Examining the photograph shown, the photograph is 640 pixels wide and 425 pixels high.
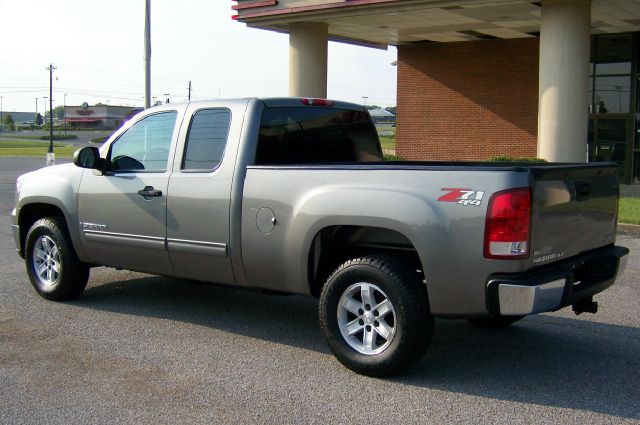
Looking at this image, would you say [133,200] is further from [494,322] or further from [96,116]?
[96,116]

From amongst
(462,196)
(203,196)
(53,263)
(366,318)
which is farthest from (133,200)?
(462,196)

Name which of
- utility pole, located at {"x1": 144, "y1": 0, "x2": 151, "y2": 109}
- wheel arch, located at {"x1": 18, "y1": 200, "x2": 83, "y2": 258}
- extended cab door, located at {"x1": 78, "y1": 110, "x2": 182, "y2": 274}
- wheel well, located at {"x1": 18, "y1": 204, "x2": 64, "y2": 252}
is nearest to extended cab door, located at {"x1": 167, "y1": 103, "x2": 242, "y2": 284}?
extended cab door, located at {"x1": 78, "y1": 110, "x2": 182, "y2": 274}

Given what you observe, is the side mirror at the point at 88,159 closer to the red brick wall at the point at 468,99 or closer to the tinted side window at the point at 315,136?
the tinted side window at the point at 315,136

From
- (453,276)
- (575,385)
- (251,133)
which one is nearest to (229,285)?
(251,133)

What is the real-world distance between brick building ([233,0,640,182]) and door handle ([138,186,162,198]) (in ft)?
47.5

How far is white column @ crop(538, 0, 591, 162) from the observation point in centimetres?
1873

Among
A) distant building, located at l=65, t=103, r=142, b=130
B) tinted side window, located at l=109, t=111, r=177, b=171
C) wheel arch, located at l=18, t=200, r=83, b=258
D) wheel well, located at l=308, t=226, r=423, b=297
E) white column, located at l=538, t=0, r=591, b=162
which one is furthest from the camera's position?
distant building, located at l=65, t=103, r=142, b=130

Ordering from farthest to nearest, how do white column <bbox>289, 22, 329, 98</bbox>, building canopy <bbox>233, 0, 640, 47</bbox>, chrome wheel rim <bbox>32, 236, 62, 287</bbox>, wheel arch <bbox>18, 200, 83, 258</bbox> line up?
white column <bbox>289, 22, 329, 98</bbox>
building canopy <bbox>233, 0, 640, 47</bbox>
chrome wheel rim <bbox>32, 236, 62, 287</bbox>
wheel arch <bbox>18, 200, 83, 258</bbox>

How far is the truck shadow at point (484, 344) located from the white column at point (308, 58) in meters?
16.2

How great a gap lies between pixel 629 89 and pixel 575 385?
70.9 ft

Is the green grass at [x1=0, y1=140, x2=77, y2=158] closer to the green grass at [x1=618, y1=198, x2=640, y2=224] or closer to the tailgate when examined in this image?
the green grass at [x1=618, y1=198, x2=640, y2=224]

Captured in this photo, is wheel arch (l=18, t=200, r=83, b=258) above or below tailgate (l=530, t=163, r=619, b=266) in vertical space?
below

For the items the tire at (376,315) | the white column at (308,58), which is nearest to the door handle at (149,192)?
the tire at (376,315)

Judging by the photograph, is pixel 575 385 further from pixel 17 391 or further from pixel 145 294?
pixel 145 294
